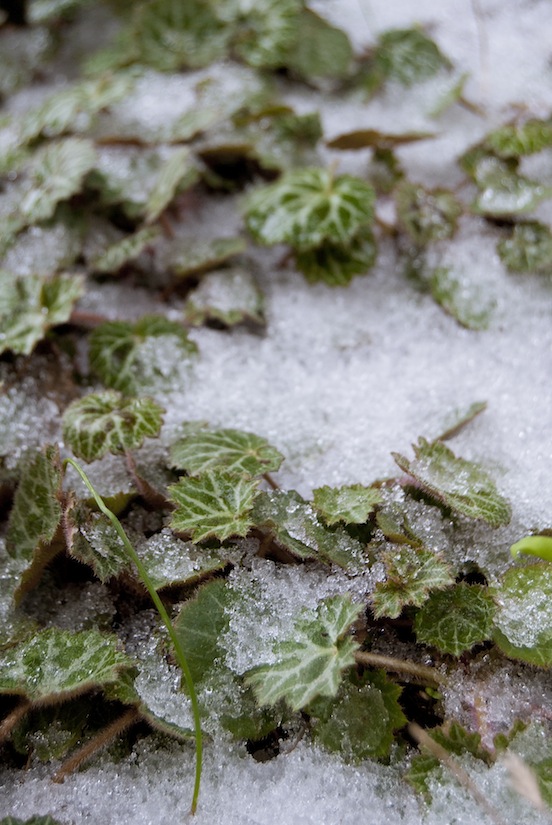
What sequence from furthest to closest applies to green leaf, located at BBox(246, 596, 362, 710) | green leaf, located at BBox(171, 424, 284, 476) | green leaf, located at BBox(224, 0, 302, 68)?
green leaf, located at BBox(224, 0, 302, 68) → green leaf, located at BBox(171, 424, 284, 476) → green leaf, located at BBox(246, 596, 362, 710)

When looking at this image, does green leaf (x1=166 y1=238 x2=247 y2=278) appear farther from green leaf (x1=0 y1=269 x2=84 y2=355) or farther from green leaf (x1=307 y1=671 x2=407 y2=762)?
green leaf (x1=307 y1=671 x2=407 y2=762)

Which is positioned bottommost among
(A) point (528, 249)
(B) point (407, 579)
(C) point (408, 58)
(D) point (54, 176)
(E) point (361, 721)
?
(E) point (361, 721)

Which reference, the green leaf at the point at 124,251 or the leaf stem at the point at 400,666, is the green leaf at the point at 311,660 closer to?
the leaf stem at the point at 400,666

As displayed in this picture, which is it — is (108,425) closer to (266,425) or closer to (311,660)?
(266,425)

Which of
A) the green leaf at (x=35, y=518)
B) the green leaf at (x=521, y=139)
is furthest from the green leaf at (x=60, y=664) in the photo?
the green leaf at (x=521, y=139)

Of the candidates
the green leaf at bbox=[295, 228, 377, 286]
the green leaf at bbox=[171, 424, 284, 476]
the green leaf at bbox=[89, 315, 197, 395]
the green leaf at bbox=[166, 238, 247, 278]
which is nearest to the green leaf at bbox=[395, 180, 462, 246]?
the green leaf at bbox=[295, 228, 377, 286]

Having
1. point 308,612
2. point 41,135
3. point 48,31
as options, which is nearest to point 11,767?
point 308,612

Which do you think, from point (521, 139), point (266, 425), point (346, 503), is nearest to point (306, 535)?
point (346, 503)
